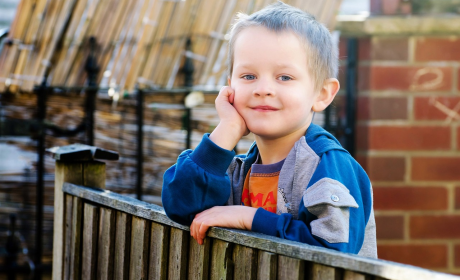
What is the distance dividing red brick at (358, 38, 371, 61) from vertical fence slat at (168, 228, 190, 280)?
7.41 feet

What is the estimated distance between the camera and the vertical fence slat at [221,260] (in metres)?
1.58

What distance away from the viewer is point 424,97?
11.7ft

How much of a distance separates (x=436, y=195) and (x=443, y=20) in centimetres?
108

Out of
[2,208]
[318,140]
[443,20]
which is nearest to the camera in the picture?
[318,140]

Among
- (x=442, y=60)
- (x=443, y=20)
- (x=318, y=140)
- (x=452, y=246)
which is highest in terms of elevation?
(x=443, y=20)

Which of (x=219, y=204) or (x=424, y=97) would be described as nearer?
(x=219, y=204)

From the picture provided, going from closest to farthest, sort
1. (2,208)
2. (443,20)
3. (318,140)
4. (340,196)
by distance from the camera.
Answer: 1. (340,196)
2. (318,140)
3. (443,20)
4. (2,208)

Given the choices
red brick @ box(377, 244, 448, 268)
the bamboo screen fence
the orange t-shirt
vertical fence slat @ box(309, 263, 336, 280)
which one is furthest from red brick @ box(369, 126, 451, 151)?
vertical fence slat @ box(309, 263, 336, 280)

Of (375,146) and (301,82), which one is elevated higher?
(301,82)

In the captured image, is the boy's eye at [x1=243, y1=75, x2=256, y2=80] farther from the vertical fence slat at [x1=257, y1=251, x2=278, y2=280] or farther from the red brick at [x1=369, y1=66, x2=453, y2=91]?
the red brick at [x1=369, y1=66, x2=453, y2=91]

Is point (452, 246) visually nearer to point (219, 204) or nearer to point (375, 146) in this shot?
point (375, 146)

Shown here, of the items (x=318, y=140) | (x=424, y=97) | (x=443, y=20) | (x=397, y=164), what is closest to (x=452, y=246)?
(x=397, y=164)

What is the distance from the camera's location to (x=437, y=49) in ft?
11.7

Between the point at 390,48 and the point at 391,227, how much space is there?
112 cm
